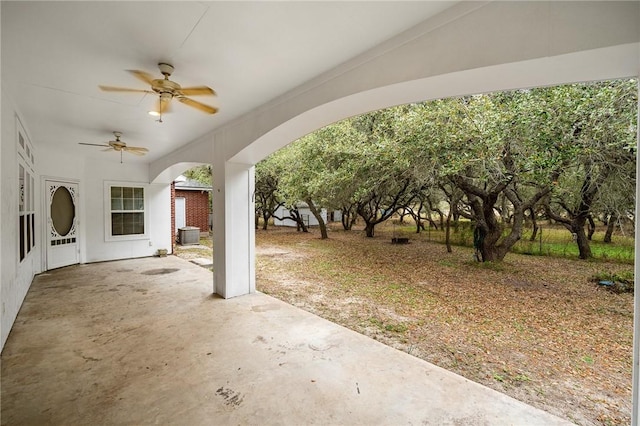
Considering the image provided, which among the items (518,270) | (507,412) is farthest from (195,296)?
(518,270)

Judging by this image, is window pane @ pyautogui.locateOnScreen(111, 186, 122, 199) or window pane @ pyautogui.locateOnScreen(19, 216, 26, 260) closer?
window pane @ pyautogui.locateOnScreen(19, 216, 26, 260)

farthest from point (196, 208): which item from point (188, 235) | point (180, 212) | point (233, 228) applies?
point (233, 228)

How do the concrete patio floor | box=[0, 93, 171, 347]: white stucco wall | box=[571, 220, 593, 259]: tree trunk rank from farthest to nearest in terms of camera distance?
1. box=[571, 220, 593, 259]: tree trunk
2. box=[0, 93, 171, 347]: white stucco wall
3. the concrete patio floor

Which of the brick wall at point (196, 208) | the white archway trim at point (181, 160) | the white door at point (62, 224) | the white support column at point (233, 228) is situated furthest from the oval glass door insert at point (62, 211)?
the brick wall at point (196, 208)

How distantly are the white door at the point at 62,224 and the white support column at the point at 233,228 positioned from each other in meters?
4.49

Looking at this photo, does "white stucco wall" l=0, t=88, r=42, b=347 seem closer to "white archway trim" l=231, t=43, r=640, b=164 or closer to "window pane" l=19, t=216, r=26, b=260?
"window pane" l=19, t=216, r=26, b=260

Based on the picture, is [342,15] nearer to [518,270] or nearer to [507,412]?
[507,412]

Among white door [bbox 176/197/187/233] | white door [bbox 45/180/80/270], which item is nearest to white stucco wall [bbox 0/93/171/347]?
white door [bbox 45/180/80/270]

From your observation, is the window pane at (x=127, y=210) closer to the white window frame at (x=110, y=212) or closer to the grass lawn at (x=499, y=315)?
the white window frame at (x=110, y=212)

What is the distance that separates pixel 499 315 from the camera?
14.7 feet

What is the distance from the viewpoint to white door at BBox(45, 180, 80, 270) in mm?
6453

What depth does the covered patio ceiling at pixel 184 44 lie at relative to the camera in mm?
1906

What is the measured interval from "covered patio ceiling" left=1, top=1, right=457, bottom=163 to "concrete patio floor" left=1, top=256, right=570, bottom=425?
2.79 meters

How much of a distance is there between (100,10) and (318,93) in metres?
1.76
